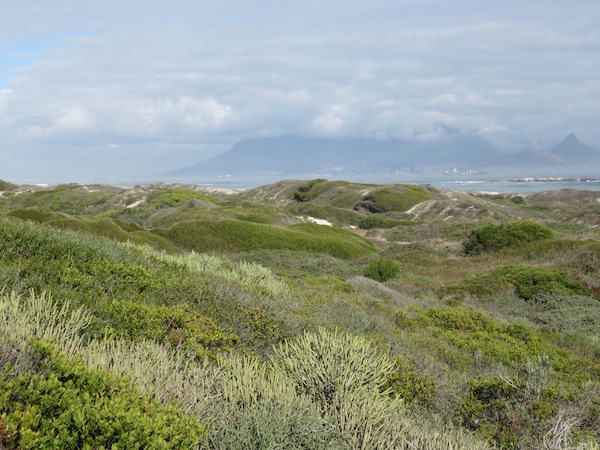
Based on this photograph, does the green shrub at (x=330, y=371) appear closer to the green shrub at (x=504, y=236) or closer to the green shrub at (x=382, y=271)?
the green shrub at (x=382, y=271)

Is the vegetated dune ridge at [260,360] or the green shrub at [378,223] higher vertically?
the vegetated dune ridge at [260,360]

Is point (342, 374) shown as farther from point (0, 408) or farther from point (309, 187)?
point (309, 187)

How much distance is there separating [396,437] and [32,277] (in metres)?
5.93

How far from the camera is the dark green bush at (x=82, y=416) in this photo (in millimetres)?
3203

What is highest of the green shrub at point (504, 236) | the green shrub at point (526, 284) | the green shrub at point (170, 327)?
the green shrub at point (170, 327)

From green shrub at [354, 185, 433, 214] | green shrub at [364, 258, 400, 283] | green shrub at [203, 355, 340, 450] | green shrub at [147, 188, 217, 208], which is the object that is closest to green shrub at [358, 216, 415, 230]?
green shrub at [354, 185, 433, 214]

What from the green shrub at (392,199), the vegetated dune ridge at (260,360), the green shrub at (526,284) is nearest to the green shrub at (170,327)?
the vegetated dune ridge at (260,360)

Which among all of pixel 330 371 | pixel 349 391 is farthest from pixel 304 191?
pixel 349 391

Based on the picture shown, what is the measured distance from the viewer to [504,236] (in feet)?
114

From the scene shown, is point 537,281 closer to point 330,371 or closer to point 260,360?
point 260,360

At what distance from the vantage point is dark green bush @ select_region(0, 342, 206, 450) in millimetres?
3203

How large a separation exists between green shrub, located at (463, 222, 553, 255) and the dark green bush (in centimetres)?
3426

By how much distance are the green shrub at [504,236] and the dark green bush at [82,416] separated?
34263mm

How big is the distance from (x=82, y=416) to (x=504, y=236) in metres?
35.6
